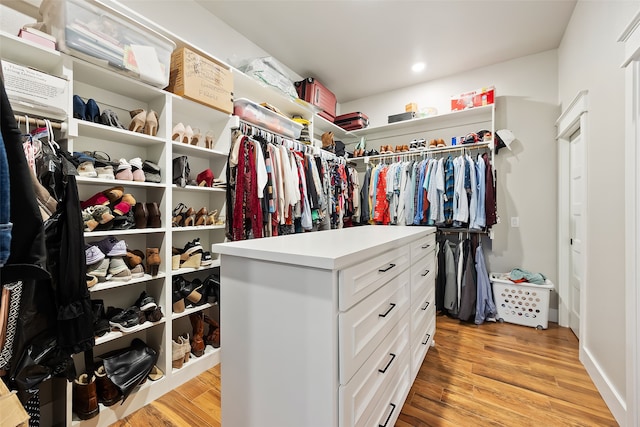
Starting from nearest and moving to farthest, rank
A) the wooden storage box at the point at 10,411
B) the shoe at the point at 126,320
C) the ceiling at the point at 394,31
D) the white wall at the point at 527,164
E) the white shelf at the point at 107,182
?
the wooden storage box at the point at 10,411 → the white shelf at the point at 107,182 → the shoe at the point at 126,320 → the ceiling at the point at 394,31 → the white wall at the point at 527,164

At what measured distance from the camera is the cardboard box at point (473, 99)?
111 inches

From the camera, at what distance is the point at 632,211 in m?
1.29

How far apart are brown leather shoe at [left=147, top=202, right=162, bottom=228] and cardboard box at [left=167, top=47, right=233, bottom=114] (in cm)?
76

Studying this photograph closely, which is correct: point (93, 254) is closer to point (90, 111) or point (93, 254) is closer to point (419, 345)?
point (90, 111)

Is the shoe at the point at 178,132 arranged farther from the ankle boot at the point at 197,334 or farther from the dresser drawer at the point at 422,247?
the dresser drawer at the point at 422,247

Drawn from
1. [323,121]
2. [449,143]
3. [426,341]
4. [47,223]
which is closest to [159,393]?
[47,223]

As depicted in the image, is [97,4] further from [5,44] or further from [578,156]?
[578,156]

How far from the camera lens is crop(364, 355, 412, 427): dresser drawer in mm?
1097

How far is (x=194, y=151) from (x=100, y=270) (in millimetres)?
982

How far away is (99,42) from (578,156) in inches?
140

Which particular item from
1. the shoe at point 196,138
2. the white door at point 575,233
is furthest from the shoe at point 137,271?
the white door at point 575,233

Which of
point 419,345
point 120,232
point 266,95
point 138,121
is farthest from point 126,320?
point 266,95

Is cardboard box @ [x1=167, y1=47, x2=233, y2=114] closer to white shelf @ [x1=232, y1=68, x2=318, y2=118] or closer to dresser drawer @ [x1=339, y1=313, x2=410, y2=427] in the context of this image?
white shelf @ [x1=232, y1=68, x2=318, y2=118]

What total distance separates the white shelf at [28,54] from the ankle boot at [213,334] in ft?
5.80
